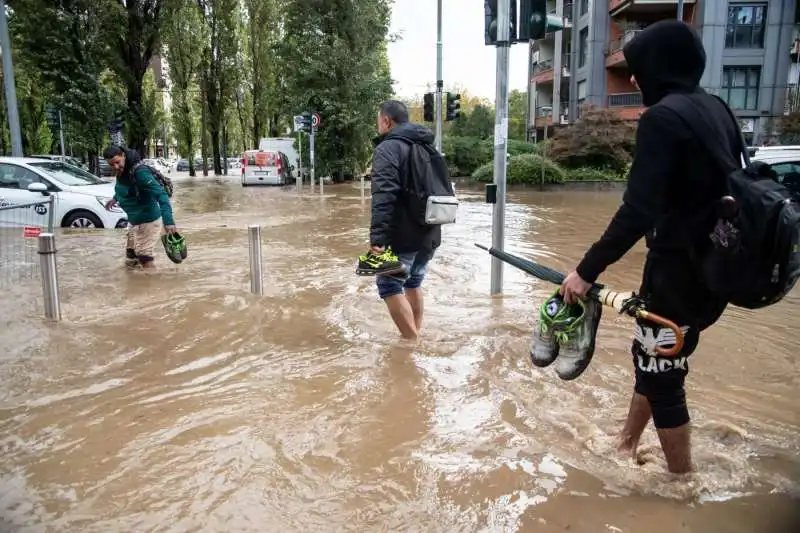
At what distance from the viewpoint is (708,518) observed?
9.15 ft

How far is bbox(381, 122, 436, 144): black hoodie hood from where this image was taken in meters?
4.84

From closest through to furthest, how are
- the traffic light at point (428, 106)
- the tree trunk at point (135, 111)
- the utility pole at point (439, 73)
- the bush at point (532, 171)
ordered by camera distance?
the traffic light at point (428, 106), the utility pole at point (439, 73), the tree trunk at point (135, 111), the bush at point (532, 171)

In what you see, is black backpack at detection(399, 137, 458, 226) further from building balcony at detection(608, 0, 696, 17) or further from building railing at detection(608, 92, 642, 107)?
building railing at detection(608, 92, 642, 107)

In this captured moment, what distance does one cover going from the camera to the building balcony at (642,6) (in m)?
31.1

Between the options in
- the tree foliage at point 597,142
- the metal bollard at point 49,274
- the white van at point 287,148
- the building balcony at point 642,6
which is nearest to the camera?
the metal bollard at point 49,274

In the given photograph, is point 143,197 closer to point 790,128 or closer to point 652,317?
point 652,317

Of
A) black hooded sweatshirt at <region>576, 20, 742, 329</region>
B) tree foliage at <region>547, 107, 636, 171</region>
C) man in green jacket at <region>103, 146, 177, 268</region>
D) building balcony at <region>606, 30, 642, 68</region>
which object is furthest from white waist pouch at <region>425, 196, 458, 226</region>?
building balcony at <region>606, 30, 642, 68</region>

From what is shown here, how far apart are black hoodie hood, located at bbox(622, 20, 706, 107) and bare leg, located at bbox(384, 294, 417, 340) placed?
269 cm

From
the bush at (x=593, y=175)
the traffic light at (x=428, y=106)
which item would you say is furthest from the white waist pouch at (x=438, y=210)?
the bush at (x=593, y=175)

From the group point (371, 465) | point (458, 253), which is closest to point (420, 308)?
point (371, 465)

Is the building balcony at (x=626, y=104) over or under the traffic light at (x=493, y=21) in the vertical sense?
over

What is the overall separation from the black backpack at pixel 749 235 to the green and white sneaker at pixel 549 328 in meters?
0.68

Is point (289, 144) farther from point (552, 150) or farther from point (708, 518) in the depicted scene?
point (708, 518)

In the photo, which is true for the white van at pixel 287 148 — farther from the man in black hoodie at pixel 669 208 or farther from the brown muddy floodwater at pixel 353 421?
the man in black hoodie at pixel 669 208
